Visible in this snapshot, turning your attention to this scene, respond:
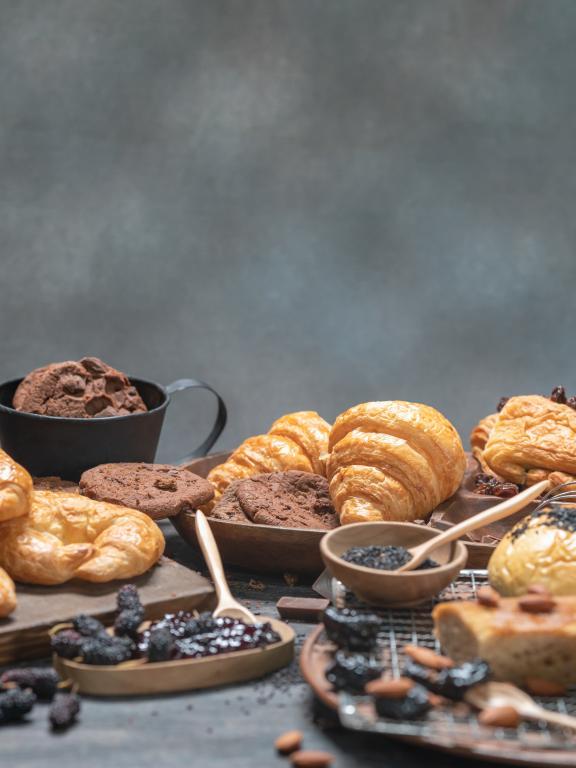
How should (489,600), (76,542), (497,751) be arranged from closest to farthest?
1. (497,751)
2. (489,600)
3. (76,542)

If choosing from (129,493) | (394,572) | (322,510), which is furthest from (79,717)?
(322,510)

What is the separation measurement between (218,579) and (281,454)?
0.99m

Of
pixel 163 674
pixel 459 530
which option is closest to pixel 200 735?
pixel 163 674

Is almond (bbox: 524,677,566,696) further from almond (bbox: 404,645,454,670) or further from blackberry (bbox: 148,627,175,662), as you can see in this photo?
blackberry (bbox: 148,627,175,662)

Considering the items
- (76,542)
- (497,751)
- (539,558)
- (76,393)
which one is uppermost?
(76,393)

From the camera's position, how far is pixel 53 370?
3852 millimetres

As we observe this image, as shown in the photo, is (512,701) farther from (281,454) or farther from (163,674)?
Result: (281,454)

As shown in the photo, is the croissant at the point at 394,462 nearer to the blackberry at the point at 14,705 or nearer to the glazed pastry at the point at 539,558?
the glazed pastry at the point at 539,558

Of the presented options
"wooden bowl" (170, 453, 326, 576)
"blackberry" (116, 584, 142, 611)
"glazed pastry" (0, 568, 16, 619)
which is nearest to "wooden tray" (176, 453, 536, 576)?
"wooden bowl" (170, 453, 326, 576)

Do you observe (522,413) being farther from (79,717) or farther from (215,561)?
(79,717)

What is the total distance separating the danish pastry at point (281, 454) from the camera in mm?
3859

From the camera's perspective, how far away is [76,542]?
3.08m

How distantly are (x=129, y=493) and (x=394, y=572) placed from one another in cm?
118

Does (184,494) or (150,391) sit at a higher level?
(150,391)
